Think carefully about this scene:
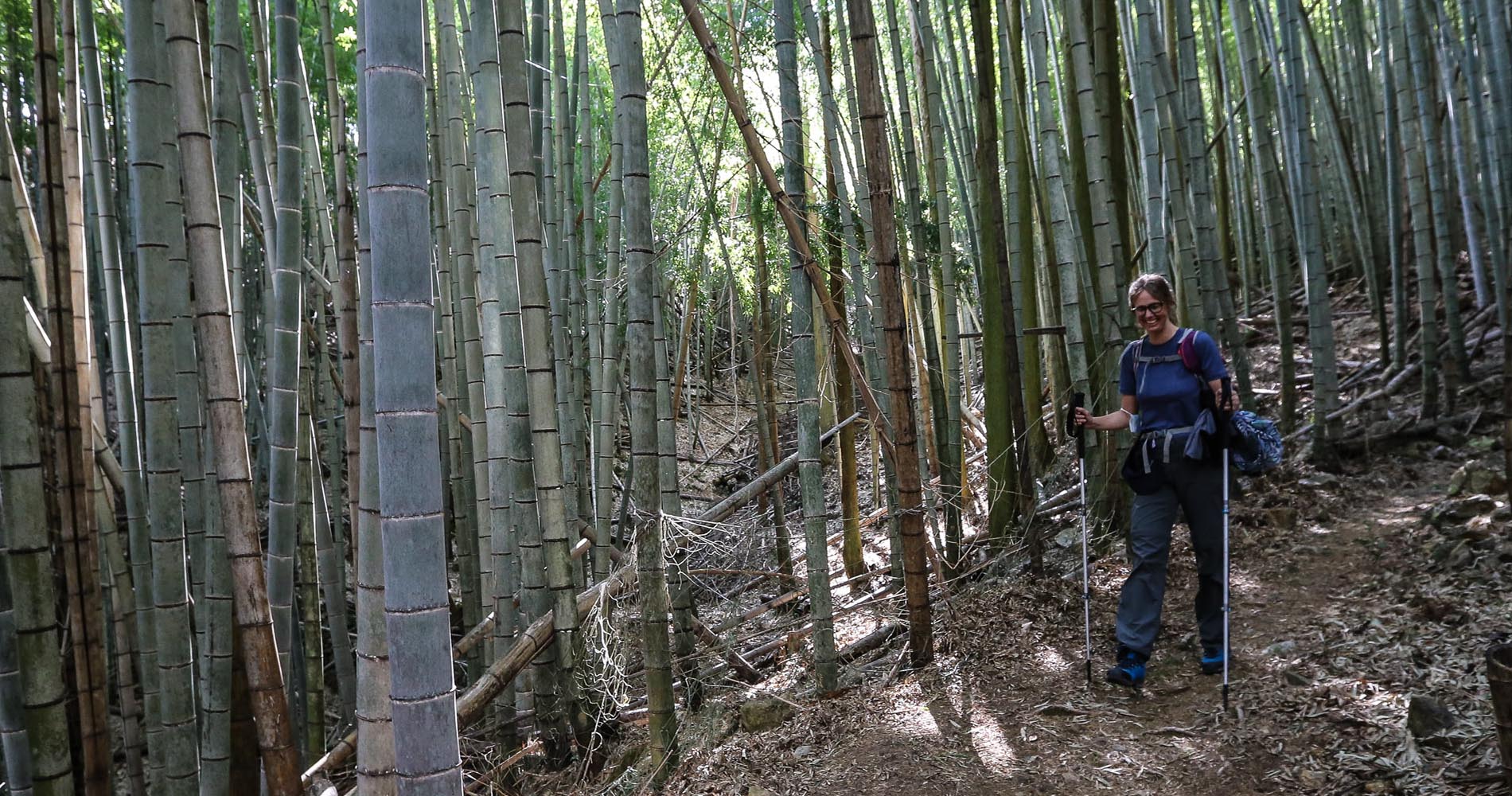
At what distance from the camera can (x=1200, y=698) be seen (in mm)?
2789

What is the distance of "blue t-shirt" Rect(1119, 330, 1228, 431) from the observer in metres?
2.85

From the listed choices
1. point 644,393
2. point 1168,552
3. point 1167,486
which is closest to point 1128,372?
point 1167,486

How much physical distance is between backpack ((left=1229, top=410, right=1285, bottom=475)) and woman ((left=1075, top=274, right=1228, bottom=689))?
0.29ft

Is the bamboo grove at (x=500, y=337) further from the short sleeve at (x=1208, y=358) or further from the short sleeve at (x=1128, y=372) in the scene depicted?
the short sleeve at (x=1208, y=358)

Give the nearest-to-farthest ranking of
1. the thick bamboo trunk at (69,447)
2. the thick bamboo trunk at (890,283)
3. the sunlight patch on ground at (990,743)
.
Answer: the thick bamboo trunk at (69,447)
the sunlight patch on ground at (990,743)
the thick bamboo trunk at (890,283)

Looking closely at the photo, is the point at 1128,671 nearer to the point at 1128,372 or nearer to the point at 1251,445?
the point at 1251,445

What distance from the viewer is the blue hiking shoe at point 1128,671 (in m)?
2.87

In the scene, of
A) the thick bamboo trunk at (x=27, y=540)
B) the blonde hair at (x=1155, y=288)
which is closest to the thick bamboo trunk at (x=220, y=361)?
the thick bamboo trunk at (x=27, y=540)

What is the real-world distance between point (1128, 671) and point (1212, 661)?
28 centimetres

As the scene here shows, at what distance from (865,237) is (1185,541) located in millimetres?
2043

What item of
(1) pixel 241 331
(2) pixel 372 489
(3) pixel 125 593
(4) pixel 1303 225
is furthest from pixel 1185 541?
(3) pixel 125 593

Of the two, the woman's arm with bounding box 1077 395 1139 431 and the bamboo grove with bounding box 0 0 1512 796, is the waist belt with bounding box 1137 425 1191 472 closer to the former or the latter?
the woman's arm with bounding box 1077 395 1139 431

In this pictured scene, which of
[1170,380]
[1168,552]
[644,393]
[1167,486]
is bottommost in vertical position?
[1168,552]

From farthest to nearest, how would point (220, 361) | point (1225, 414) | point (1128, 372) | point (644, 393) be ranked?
point (1128, 372) < point (1225, 414) < point (644, 393) < point (220, 361)
